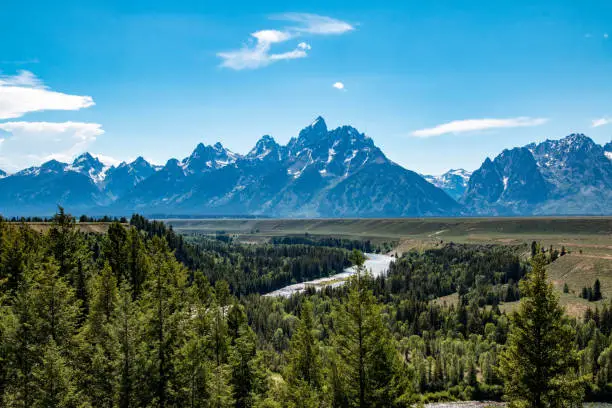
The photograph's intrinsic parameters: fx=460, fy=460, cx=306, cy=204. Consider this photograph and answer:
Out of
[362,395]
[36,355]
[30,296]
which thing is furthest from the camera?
[30,296]

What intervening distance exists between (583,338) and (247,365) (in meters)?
104

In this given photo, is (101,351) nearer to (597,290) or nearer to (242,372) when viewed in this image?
(242,372)

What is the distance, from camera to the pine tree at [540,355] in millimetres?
29109

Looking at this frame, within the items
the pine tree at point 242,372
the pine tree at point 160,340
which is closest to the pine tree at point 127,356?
the pine tree at point 160,340

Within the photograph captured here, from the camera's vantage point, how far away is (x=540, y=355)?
97.8 ft

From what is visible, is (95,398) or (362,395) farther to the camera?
(95,398)

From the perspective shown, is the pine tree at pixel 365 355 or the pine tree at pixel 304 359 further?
the pine tree at pixel 304 359

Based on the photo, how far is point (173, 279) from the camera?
67.2m

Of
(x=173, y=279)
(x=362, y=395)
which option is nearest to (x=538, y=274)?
(x=362, y=395)

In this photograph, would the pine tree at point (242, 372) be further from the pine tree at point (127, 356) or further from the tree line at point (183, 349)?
the pine tree at point (127, 356)

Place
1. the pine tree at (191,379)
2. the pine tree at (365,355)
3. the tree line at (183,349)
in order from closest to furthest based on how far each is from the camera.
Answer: the tree line at (183,349)
the pine tree at (365,355)
the pine tree at (191,379)

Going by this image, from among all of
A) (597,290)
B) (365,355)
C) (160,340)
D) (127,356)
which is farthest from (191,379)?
(597,290)

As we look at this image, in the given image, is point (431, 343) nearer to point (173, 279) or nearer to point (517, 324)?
point (173, 279)

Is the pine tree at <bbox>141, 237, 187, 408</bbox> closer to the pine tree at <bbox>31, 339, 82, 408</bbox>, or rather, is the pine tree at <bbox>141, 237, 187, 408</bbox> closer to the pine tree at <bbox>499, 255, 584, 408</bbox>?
the pine tree at <bbox>31, 339, 82, 408</bbox>
